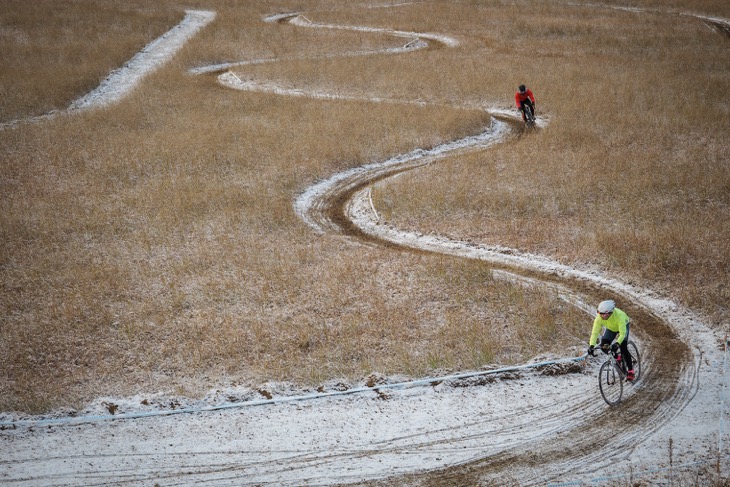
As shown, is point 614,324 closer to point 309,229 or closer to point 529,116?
point 309,229

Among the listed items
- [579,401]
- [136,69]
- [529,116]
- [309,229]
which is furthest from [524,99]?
[136,69]

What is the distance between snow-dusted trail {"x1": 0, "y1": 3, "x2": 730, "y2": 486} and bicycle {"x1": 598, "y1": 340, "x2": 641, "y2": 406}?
8.5 inches

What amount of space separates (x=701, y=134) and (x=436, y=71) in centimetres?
1681

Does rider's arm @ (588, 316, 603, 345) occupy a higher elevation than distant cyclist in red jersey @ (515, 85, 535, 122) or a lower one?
lower

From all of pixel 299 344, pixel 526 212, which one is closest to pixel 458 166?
pixel 526 212

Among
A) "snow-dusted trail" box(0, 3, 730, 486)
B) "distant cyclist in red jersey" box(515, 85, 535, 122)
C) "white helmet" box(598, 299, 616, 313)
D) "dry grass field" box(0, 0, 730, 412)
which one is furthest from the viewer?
"distant cyclist in red jersey" box(515, 85, 535, 122)

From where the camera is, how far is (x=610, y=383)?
1328 cm

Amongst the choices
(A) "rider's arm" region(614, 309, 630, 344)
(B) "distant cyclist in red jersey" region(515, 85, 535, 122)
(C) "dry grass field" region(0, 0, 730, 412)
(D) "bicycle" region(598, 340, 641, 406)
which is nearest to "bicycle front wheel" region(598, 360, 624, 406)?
(D) "bicycle" region(598, 340, 641, 406)

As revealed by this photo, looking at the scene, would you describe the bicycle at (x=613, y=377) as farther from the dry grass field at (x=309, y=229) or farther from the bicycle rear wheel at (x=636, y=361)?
the dry grass field at (x=309, y=229)

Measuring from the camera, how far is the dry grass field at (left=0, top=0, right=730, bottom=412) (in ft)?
50.9

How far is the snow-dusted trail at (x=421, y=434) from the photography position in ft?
37.9

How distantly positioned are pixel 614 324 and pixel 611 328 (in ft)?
0.34

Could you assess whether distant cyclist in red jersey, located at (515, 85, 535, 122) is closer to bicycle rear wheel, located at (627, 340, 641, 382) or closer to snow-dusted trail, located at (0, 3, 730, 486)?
snow-dusted trail, located at (0, 3, 730, 486)

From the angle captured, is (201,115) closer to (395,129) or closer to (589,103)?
(395,129)
